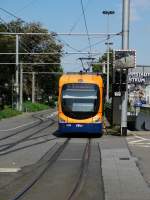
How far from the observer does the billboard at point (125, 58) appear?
31172 mm

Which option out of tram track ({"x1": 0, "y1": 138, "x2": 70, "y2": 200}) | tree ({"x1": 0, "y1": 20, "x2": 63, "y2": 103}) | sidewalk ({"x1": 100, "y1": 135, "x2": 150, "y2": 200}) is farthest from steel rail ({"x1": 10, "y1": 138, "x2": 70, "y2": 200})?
tree ({"x1": 0, "y1": 20, "x2": 63, "y2": 103})

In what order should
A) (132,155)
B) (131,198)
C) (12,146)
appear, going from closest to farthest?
(131,198), (132,155), (12,146)

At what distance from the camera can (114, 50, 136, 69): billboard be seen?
102 ft

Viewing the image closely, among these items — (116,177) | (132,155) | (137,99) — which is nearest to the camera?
(116,177)

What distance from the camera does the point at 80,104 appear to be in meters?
31.6

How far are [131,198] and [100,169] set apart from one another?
17.9ft

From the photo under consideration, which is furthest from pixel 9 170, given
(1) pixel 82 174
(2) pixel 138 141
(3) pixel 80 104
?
(3) pixel 80 104

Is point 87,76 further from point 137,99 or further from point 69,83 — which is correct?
point 137,99

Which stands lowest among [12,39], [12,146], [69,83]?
[12,146]

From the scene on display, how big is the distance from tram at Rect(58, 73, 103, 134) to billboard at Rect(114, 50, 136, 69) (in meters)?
1.45

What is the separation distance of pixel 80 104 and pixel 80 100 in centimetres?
23

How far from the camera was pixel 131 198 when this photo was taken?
39.2 feet

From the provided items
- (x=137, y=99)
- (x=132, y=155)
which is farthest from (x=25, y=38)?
(x=132, y=155)

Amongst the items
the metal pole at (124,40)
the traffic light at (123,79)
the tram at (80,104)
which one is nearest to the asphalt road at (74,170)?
the tram at (80,104)
